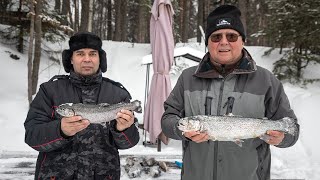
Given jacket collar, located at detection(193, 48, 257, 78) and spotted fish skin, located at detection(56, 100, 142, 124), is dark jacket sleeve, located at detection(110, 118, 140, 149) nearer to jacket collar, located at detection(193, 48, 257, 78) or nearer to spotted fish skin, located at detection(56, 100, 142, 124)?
spotted fish skin, located at detection(56, 100, 142, 124)

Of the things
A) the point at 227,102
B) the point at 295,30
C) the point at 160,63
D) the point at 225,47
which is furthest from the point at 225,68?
the point at 295,30

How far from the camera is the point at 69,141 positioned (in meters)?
2.94

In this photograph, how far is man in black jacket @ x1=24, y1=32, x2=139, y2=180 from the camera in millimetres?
2869

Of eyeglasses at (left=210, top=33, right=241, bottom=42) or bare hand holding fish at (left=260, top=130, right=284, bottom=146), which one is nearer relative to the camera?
bare hand holding fish at (left=260, top=130, right=284, bottom=146)

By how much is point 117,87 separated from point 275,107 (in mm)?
1530

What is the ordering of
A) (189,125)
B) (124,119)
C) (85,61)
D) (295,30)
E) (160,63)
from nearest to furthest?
(189,125), (124,119), (85,61), (160,63), (295,30)

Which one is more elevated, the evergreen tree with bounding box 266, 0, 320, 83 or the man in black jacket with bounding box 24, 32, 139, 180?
the evergreen tree with bounding box 266, 0, 320, 83

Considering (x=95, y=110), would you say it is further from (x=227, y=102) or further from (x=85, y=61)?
(x=227, y=102)

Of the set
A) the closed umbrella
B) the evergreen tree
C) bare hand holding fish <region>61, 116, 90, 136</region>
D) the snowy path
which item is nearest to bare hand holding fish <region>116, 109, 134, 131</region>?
bare hand holding fish <region>61, 116, 90, 136</region>

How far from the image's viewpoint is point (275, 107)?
9.39 feet

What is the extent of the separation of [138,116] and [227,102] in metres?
9.12

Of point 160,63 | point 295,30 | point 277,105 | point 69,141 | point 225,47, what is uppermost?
point 295,30

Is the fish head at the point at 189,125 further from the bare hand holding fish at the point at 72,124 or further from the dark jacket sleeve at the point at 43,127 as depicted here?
the dark jacket sleeve at the point at 43,127

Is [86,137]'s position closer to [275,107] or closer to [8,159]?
[275,107]
